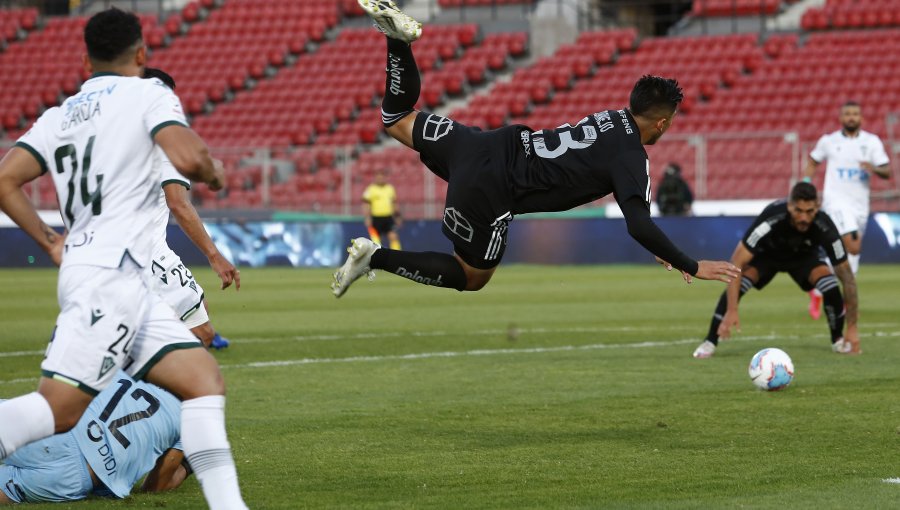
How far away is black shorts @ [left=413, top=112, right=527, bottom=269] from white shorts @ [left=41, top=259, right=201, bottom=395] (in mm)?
3392

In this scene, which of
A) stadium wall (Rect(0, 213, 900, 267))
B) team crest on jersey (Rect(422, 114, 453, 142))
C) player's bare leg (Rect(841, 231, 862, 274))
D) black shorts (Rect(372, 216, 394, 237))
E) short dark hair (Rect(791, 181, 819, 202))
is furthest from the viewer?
black shorts (Rect(372, 216, 394, 237))

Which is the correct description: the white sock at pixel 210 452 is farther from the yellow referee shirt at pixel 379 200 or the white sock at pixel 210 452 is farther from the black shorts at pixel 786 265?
the yellow referee shirt at pixel 379 200

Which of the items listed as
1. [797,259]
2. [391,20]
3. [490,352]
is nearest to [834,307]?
[797,259]

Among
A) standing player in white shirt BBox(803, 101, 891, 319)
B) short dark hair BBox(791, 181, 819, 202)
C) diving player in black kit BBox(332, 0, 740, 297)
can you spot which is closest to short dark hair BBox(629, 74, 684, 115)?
diving player in black kit BBox(332, 0, 740, 297)

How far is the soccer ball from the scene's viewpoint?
29.5 ft

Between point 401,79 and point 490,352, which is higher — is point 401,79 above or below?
above

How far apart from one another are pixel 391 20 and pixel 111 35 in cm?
328

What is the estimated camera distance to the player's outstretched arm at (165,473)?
6.07 metres

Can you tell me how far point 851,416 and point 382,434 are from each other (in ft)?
9.08

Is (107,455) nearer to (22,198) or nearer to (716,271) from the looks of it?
(22,198)

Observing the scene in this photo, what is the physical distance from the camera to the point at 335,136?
115 ft

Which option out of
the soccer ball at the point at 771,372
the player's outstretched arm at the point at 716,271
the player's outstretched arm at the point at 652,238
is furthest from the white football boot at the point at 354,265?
the soccer ball at the point at 771,372

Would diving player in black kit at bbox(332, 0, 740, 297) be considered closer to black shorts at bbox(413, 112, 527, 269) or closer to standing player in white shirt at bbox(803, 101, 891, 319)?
black shorts at bbox(413, 112, 527, 269)

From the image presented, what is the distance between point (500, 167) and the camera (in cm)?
789
